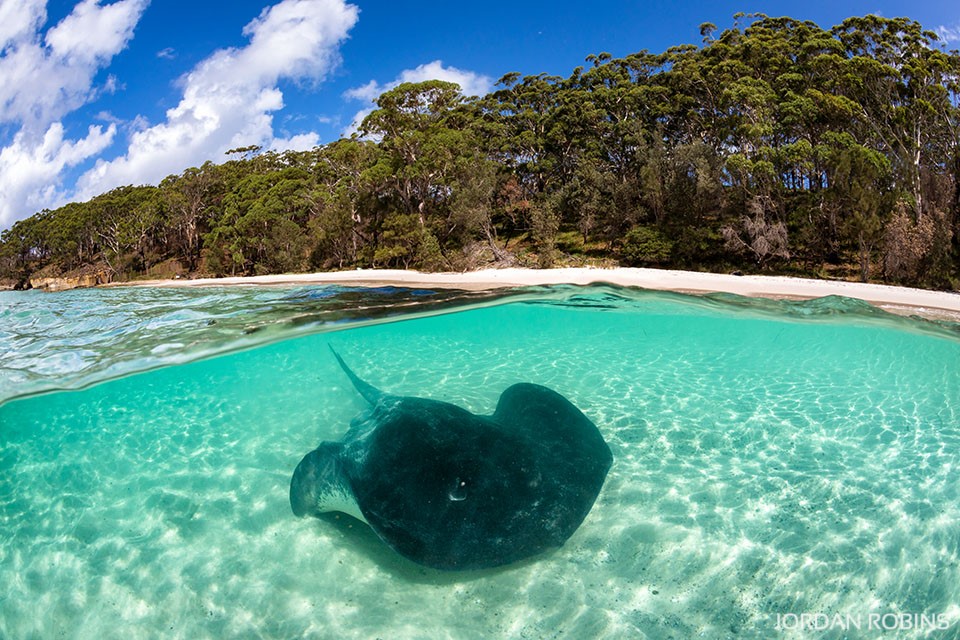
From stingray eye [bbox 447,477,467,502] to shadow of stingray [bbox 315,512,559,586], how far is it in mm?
611

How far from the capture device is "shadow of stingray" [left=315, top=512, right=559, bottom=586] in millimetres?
3977

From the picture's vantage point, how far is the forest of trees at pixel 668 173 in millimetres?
18672

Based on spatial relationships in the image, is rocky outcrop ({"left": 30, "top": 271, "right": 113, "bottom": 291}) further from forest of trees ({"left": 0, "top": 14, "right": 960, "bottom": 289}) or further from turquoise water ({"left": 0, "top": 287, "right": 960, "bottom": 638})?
turquoise water ({"left": 0, "top": 287, "right": 960, "bottom": 638})

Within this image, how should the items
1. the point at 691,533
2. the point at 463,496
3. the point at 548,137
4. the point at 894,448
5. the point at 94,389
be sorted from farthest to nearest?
the point at 548,137
the point at 94,389
the point at 894,448
the point at 691,533
the point at 463,496

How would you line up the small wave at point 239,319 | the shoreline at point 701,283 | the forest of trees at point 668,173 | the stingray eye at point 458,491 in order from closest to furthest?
1. the stingray eye at point 458,491
2. the small wave at point 239,319
3. the shoreline at point 701,283
4. the forest of trees at point 668,173

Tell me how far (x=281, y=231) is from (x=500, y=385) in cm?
2862

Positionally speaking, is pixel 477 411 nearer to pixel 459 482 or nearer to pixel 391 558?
pixel 459 482

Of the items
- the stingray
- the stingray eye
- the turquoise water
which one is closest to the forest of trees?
the turquoise water

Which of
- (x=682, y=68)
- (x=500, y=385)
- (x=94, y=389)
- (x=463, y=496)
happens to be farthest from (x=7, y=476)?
(x=682, y=68)

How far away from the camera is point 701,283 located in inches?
616

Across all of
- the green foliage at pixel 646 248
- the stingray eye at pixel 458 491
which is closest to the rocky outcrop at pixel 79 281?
the green foliage at pixel 646 248

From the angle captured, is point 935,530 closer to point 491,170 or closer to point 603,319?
point 603,319

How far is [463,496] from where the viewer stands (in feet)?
14.0

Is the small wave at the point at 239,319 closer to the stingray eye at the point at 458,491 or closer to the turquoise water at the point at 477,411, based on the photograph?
the turquoise water at the point at 477,411
